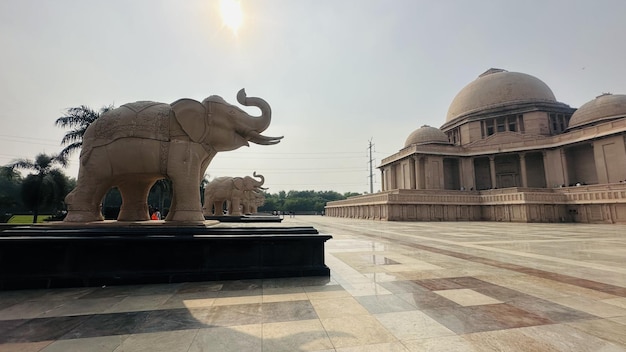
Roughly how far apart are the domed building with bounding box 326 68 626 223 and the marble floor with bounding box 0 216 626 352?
2708 cm

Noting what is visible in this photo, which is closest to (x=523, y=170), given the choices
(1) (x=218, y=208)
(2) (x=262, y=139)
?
(1) (x=218, y=208)

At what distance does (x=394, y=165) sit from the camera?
50094mm

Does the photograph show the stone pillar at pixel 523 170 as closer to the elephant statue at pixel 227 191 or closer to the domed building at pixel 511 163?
the domed building at pixel 511 163

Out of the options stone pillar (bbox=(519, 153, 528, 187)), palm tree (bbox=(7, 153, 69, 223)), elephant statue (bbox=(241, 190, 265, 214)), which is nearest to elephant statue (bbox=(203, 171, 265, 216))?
elephant statue (bbox=(241, 190, 265, 214))

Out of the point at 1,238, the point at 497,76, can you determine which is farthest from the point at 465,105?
the point at 1,238

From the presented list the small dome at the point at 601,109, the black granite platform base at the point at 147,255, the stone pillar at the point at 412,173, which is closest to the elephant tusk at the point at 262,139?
the black granite platform base at the point at 147,255

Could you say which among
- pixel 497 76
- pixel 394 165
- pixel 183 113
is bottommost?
pixel 183 113

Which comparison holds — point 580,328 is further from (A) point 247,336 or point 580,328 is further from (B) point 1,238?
(B) point 1,238

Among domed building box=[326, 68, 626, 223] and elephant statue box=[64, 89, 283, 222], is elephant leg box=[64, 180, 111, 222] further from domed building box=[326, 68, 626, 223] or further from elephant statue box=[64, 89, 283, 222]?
domed building box=[326, 68, 626, 223]

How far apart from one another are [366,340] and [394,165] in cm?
4956

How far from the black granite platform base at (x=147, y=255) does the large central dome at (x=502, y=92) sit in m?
51.4

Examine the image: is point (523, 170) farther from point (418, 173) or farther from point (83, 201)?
point (83, 201)

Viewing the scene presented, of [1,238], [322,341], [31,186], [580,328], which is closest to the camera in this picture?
[322,341]

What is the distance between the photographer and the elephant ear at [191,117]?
20.3 feet
